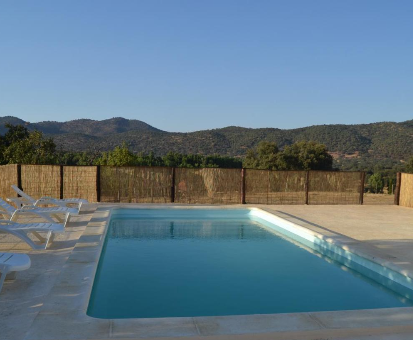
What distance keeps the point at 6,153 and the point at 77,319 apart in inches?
793

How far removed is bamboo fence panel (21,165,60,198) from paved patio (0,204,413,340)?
243 centimetres

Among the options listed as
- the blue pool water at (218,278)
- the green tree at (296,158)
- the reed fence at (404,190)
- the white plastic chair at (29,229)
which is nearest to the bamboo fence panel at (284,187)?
the reed fence at (404,190)

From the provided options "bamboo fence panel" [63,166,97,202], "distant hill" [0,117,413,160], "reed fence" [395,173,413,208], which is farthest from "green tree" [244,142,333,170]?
"bamboo fence panel" [63,166,97,202]

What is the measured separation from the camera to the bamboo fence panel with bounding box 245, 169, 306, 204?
47.8 feet

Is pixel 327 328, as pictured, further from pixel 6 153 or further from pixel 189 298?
pixel 6 153

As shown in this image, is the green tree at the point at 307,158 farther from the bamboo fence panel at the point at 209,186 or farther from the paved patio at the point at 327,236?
the paved patio at the point at 327,236

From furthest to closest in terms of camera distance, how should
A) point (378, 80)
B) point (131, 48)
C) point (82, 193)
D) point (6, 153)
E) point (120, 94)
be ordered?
point (120, 94) → point (378, 80) → point (6, 153) → point (131, 48) → point (82, 193)

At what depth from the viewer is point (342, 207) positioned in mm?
13438

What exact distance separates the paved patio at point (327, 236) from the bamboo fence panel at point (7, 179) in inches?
110

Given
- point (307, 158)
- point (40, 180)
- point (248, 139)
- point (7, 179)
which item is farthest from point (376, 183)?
point (7, 179)

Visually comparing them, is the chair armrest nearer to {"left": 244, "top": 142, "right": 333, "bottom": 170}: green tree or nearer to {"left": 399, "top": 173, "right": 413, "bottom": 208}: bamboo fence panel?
{"left": 399, "top": 173, "right": 413, "bottom": 208}: bamboo fence panel

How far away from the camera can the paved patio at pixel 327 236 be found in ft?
11.3

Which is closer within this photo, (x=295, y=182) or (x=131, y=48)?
(x=295, y=182)

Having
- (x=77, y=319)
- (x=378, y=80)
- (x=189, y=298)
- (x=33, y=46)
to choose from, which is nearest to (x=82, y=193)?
(x=33, y=46)
